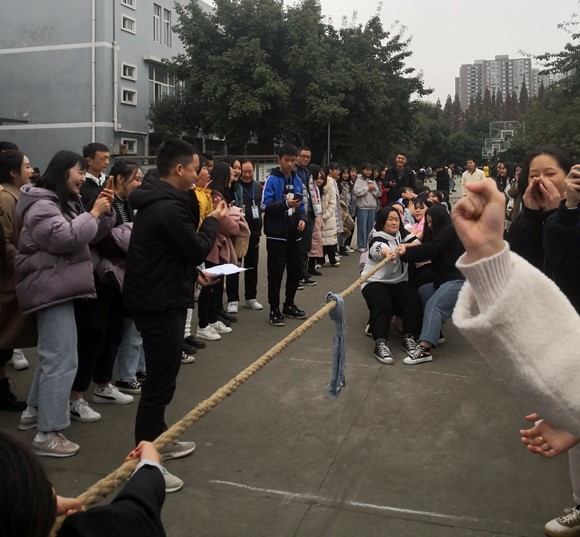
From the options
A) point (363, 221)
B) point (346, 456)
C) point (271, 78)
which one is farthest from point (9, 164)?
point (271, 78)

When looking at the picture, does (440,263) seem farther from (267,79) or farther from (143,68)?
(143,68)

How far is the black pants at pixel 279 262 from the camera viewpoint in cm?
631

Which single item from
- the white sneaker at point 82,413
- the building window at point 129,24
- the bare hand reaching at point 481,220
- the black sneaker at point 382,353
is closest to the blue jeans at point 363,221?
the black sneaker at point 382,353

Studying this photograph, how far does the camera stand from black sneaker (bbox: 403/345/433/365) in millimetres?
5133

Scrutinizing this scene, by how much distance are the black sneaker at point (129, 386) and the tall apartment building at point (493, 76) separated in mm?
169173

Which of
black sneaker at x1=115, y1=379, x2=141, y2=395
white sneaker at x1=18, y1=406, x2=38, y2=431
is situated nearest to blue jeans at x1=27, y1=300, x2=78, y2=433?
white sneaker at x1=18, y1=406, x2=38, y2=431

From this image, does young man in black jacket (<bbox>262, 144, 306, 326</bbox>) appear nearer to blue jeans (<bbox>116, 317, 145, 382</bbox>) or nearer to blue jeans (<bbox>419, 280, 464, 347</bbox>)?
blue jeans (<bbox>419, 280, 464, 347</bbox>)

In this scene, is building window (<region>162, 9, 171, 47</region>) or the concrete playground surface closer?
the concrete playground surface

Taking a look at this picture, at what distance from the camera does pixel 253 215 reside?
6.73 m

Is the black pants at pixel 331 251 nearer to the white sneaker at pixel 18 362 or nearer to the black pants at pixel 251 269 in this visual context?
the black pants at pixel 251 269

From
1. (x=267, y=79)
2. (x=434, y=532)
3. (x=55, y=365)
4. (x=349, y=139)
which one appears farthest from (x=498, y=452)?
(x=349, y=139)

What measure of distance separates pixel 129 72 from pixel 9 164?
85.3 ft

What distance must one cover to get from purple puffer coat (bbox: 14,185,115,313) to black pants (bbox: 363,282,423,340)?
9.21 ft

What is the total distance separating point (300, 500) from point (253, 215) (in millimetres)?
4072
